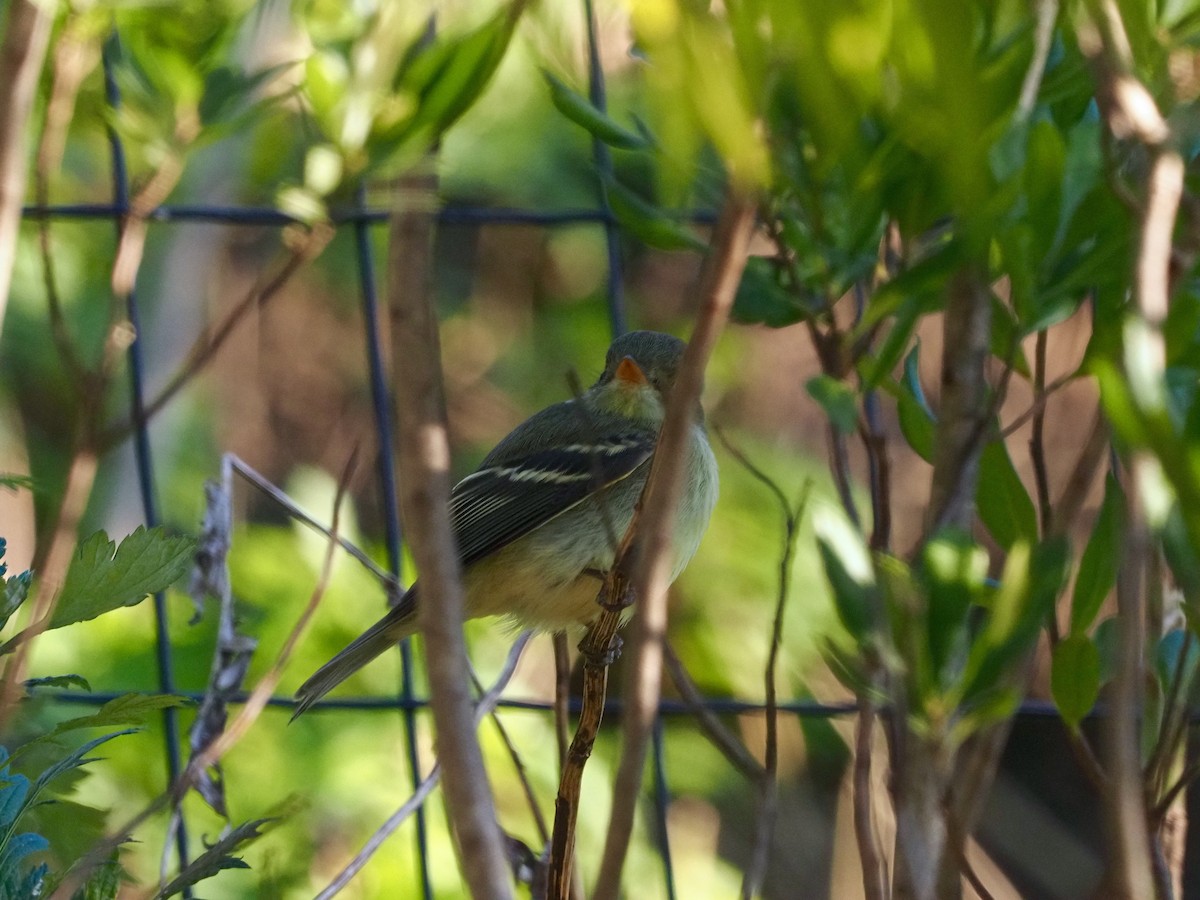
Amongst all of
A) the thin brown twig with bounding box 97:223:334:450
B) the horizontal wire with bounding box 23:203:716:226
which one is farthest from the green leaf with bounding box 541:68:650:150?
the horizontal wire with bounding box 23:203:716:226

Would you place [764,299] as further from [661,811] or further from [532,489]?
[532,489]

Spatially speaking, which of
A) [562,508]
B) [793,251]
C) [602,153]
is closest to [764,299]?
[793,251]

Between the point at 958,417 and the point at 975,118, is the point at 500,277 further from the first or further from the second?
the point at 975,118

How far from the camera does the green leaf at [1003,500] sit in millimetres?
1077

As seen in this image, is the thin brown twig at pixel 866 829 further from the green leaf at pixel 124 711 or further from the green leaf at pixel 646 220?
the green leaf at pixel 124 711

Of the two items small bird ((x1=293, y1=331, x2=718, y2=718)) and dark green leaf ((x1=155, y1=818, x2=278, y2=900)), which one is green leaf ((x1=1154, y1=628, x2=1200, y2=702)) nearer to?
dark green leaf ((x1=155, y1=818, x2=278, y2=900))

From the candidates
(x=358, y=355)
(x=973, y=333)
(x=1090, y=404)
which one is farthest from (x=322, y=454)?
(x=973, y=333)

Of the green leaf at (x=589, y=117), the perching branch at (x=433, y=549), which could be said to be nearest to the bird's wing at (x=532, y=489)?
the green leaf at (x=589, y=117)

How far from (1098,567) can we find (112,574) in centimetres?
72

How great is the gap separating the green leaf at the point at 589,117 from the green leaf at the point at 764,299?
13cm

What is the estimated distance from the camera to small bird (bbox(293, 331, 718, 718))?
6.71 ft

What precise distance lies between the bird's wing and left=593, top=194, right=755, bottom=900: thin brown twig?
1.44m

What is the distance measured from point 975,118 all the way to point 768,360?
3.30 meters

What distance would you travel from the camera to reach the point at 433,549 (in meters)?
0.65
